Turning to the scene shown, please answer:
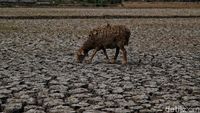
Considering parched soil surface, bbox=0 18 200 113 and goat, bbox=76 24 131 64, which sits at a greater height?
goat, bbox=76 24 131 64

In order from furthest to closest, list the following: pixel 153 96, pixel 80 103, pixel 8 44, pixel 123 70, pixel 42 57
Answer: pixel 8 44 < pixel 42 57 < pixel 123 70 < pixel 153 96 < pixel 80 103

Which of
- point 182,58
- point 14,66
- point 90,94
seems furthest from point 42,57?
point 90,94

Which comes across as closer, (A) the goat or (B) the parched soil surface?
(B) the parched soil surface

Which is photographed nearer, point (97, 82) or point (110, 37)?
point (97, 82)

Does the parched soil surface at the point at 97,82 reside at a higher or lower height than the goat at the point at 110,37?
lower

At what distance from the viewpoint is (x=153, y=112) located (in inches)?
310

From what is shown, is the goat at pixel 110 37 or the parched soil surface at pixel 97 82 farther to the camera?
the goat at pixel 110 37

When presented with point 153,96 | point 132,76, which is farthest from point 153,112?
point 132,76

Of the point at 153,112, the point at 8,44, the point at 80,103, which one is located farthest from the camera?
the point at 8,44

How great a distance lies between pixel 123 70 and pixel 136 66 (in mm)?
1024

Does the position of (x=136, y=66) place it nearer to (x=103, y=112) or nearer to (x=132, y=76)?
(x=132, y=76)

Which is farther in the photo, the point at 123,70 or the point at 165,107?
the point at 123,70

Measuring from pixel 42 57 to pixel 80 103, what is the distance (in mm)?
7383

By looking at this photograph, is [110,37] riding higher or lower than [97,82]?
higher
